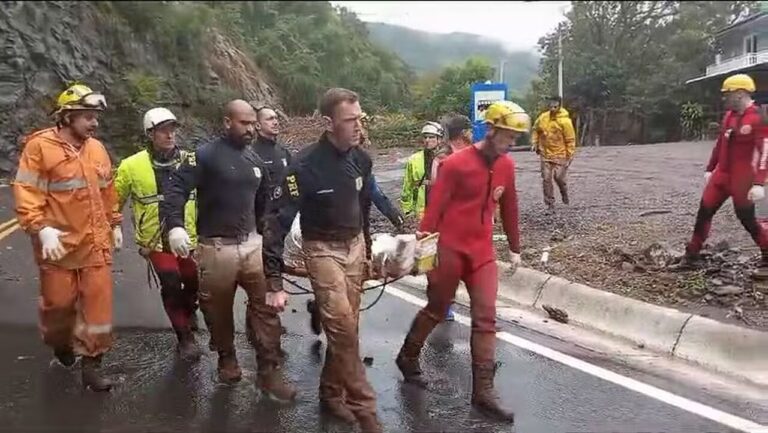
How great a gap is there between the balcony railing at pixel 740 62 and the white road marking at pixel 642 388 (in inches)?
181

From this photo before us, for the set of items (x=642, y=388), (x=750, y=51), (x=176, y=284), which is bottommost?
(x=642, y=388)

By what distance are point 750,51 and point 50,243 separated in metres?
7.73

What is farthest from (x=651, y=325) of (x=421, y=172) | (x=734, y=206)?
(x=421, y=172)

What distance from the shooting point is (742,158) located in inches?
293

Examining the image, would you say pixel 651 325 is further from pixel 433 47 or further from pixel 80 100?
pixel 80 100

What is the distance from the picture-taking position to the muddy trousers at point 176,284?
21.0 ft

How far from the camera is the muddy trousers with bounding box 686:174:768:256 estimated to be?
24.4ft

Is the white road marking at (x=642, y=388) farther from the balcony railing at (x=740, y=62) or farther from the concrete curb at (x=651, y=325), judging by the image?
the balcony railing at (x=740, y=62)

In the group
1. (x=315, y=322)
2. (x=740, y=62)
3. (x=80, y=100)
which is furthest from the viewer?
(x=740, y=62)

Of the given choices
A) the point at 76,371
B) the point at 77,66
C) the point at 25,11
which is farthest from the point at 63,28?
the point at 76,371

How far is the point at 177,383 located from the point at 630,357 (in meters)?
3.18

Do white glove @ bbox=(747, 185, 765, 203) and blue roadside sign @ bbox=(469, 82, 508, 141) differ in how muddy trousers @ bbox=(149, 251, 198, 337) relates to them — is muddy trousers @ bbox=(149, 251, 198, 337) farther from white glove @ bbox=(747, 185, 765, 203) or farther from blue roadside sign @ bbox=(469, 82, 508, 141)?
white glove @ bbox=(747, 185, 765, 203)

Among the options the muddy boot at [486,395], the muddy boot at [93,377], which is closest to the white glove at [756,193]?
the muddy boot at [486,395]

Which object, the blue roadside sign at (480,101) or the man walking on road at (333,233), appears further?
the blue roadside sign at (480,101)
